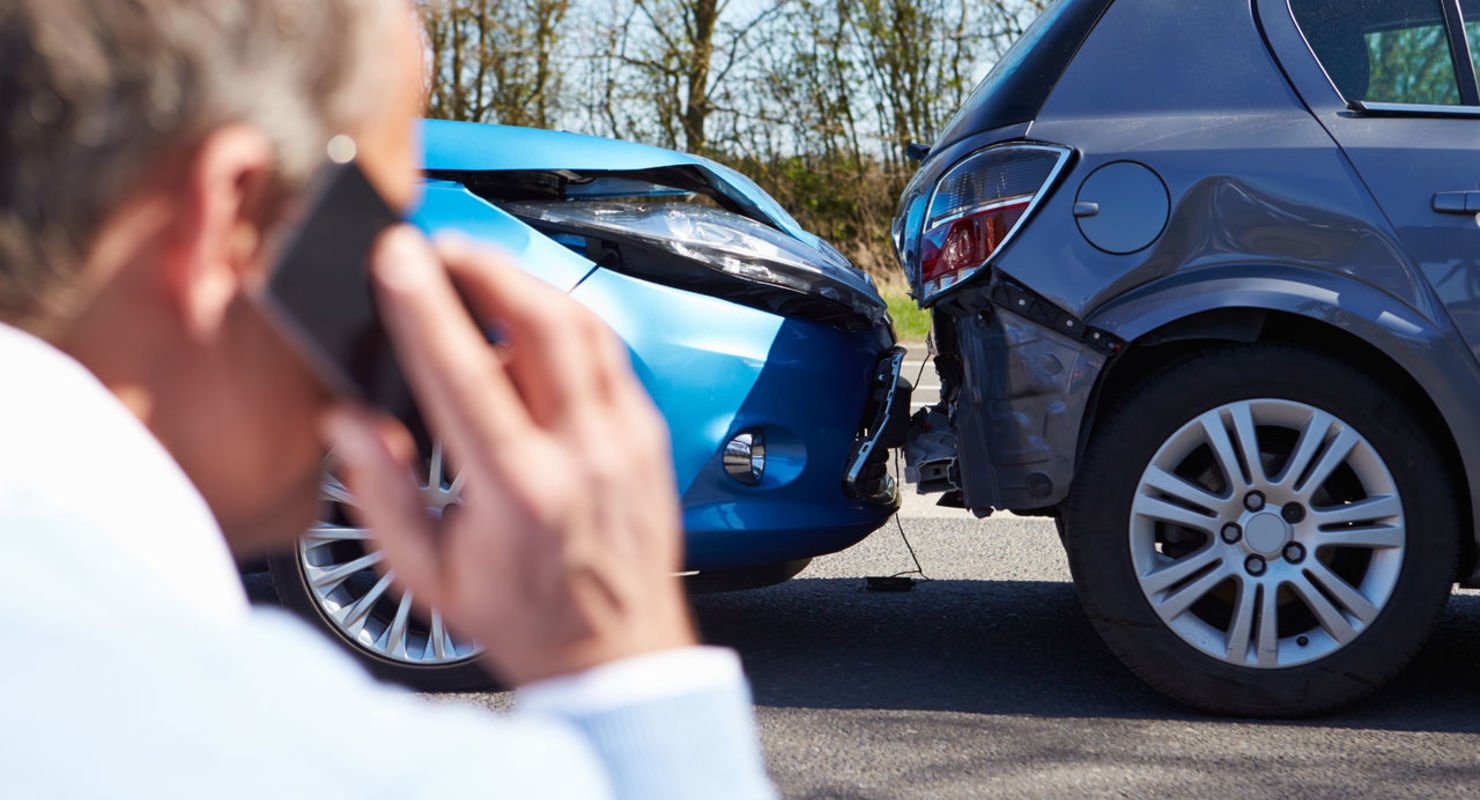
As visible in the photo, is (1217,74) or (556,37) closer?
(1217,74)

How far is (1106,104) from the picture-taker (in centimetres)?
335

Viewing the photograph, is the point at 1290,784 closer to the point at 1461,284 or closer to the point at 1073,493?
the point at 1073,493

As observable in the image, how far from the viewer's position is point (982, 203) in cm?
339

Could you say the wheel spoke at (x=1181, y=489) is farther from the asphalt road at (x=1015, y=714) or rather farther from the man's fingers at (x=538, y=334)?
the man's fingers at (x=538, y=334)

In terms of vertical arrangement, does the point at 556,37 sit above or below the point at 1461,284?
above

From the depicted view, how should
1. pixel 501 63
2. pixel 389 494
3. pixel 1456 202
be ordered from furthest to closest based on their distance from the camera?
pixel 501 63 < pixel 1456 202 < pixel 389 494

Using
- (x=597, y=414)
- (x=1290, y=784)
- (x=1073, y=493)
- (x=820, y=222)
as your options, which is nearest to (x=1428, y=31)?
(x=1073, y=493)

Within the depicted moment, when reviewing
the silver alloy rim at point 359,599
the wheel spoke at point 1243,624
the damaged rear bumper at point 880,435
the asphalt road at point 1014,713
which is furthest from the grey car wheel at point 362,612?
the wheel spoke at point 1243,624

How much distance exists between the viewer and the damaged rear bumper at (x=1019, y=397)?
10.9 ft

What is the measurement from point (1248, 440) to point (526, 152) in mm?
1722

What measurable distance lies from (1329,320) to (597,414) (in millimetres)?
2940

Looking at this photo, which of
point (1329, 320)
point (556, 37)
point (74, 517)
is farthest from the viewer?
point (556, 37)

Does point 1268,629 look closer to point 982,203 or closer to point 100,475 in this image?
point 982,203

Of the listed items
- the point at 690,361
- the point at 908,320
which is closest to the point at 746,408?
the point at 690,361
